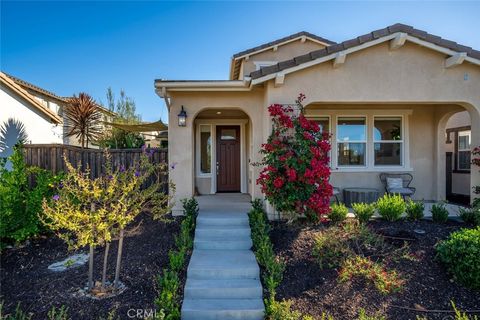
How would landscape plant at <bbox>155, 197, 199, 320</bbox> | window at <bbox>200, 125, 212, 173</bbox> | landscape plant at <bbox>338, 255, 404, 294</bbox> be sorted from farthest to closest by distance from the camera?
window at <bbox>200, 125, 212, 173</bbox>, landscape plant at <bbox>338, 255, 404, 294</bbox>, landscape plant at <bbox>155, 197, 199, 320</bbox>

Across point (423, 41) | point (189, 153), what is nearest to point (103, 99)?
point (189, 153)

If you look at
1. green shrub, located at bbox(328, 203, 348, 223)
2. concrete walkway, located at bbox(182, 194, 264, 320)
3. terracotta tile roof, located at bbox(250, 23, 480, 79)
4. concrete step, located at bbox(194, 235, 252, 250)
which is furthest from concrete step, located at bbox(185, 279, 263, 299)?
terracotta tile roof, located at bbox(250, 23, 480, 79)

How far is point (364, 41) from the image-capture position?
7.30 meters

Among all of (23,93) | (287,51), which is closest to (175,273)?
(23,93)

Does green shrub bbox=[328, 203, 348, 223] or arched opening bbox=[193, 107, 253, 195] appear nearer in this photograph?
green shrub bbox=[328, 203, 348, 223]

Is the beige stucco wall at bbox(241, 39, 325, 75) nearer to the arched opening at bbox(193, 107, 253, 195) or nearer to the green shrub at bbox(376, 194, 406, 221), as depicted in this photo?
the arched opening at bbox(193, 107, 253, 195)

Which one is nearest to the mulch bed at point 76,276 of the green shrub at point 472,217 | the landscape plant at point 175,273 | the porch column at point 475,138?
the landscape plant at point 175,273

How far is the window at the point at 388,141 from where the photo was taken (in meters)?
9.84

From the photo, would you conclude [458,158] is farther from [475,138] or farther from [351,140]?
[351,140]

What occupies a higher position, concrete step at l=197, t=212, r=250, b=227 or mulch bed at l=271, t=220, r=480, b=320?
concrete step at l=197, t=212, r=250, b=227

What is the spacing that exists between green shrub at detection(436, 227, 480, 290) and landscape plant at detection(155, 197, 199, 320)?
179 inches

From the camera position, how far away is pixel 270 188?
6824mm

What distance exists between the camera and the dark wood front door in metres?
11.3

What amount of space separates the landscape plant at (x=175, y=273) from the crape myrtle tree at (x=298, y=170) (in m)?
1.93
